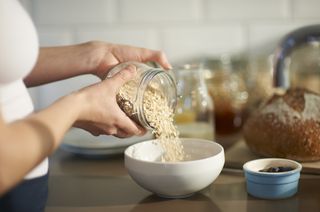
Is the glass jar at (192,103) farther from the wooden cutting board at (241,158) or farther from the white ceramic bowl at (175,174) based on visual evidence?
the white ceramic bowl at (175,174)

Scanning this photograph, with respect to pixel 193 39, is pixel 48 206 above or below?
below

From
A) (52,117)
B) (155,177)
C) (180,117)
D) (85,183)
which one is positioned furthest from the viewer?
(180,117)

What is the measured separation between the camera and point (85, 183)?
2.58 ft

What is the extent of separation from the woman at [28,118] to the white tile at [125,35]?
53 centimetres

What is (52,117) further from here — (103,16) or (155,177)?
(103,16)

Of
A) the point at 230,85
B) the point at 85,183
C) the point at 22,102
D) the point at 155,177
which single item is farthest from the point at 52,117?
the point at 230,85

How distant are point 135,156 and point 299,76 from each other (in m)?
0.59

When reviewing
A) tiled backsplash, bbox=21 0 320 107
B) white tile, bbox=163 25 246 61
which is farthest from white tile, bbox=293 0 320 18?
white tile, bbox=163 25 246 61

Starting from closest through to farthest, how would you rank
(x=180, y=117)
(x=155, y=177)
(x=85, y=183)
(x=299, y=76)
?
(x=155, y=177) < (x=85, y=183) < (x=180, y=117) < (x=299, y=76)

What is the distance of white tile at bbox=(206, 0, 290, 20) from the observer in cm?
117

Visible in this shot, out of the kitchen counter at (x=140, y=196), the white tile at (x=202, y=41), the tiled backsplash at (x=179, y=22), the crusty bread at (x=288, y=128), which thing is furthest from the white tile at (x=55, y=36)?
the crusty bread at (x=288, y=128)

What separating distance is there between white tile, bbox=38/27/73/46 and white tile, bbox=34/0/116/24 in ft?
0.07

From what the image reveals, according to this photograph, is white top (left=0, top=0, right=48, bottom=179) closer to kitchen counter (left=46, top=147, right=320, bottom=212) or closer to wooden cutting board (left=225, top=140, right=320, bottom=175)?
kitchen counter (left=46, top=147, right=320, bottom=212)

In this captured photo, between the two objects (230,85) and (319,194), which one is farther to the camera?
(230,85)
